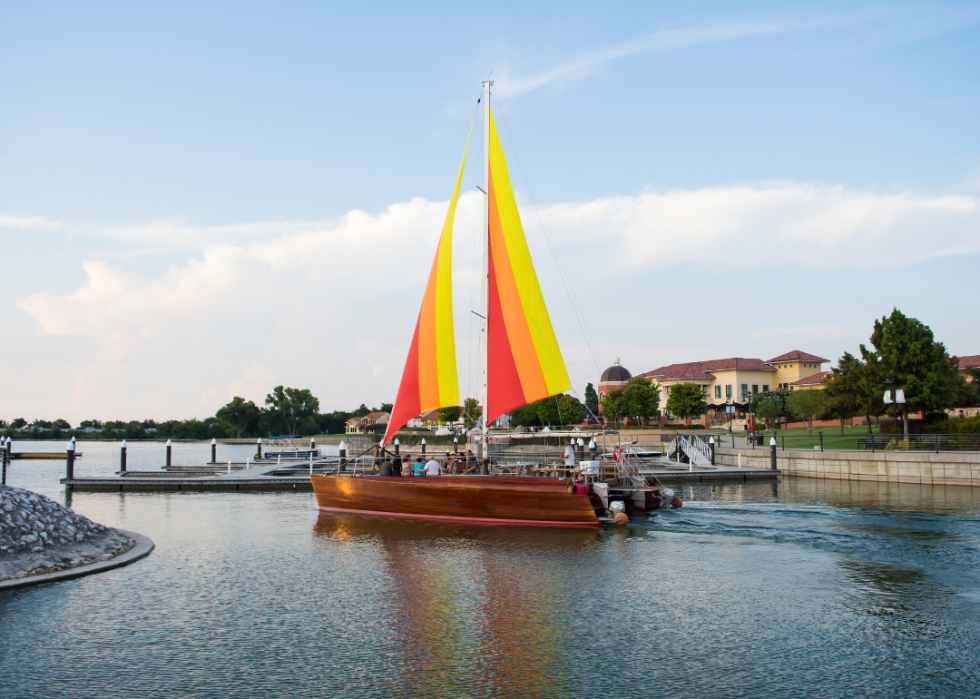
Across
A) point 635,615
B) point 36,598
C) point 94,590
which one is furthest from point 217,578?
point 635,615

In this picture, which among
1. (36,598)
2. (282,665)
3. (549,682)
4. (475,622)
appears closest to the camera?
(549,682)

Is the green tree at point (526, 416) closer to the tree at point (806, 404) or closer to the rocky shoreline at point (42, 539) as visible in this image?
the tree at point (806, 404)

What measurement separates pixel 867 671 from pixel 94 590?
1098cm

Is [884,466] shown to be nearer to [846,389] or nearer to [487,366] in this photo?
[846,389]

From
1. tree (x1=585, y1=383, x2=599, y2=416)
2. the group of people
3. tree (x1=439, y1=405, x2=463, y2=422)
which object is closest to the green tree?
tree (x1=439, y1=405, x2=463, y2=422)

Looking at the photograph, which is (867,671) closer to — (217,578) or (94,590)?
(217,578)

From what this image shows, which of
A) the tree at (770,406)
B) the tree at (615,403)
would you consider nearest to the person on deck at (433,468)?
the tree at (770,406)

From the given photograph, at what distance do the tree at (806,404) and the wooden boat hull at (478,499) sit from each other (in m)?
52.4

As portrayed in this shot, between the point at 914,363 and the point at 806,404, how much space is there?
102 feet

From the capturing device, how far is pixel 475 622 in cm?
944

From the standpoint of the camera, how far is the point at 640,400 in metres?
80.9

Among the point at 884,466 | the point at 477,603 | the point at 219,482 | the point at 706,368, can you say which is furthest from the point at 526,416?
the point at 477,603

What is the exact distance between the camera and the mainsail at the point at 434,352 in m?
20.2

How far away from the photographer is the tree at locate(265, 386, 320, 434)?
145 m
